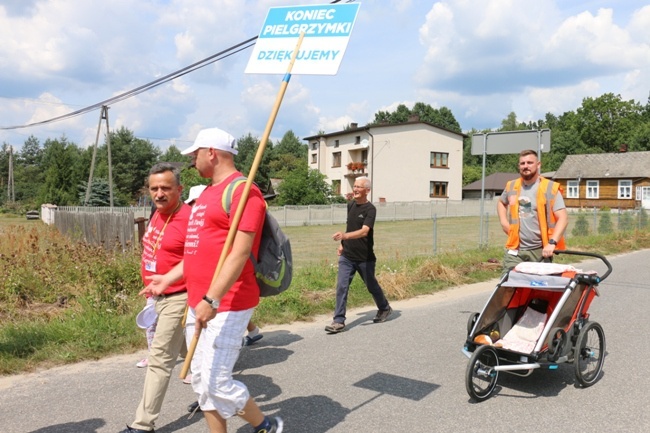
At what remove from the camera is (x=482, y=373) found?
179 inches

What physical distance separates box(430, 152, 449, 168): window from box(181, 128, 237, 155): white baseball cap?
50.5 metres

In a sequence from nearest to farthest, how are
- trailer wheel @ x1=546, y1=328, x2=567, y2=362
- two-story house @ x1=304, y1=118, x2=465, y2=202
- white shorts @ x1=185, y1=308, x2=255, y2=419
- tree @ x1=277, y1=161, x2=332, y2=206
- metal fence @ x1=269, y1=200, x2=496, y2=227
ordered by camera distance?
1. white shorts @ x1=185, y1=308, x2=255, y2=419
2. trailer wheel @ x1=546, y1=328, x2=567, y2=362
3. metal fence @ x1=269, y1=200, x2=496, y2=227
4. tree @ x1=277, y1=161, x2=332, y2=206
5. two-story house @ x1=304, y1=118, x2=465, y2=202

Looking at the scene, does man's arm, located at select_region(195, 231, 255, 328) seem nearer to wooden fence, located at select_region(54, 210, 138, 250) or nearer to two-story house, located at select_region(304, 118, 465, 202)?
wooden fence, located at select_region(54, 210, 138, 250)

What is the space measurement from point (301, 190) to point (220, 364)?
39.2 metres

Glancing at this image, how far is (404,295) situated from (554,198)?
4.11 meters

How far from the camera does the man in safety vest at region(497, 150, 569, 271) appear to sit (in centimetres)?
552

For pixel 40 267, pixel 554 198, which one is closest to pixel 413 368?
pixel 554 198

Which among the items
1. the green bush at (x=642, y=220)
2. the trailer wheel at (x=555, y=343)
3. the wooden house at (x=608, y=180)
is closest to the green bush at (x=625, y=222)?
the green bush at (x=642, y=220)

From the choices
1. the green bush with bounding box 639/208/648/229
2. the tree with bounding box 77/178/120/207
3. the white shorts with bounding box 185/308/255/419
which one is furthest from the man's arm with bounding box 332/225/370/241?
the tree with bounding box 77/178/120/207

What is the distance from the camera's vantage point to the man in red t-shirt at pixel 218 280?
9.84 ft

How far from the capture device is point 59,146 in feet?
155

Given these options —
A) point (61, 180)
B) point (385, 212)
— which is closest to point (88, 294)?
point (385, 212)

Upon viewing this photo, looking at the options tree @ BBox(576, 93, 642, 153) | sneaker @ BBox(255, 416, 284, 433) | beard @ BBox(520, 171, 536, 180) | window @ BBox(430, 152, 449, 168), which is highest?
tree @ BBox(576, 93, 642, 153)

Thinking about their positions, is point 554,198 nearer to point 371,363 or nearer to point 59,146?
point 371,363
